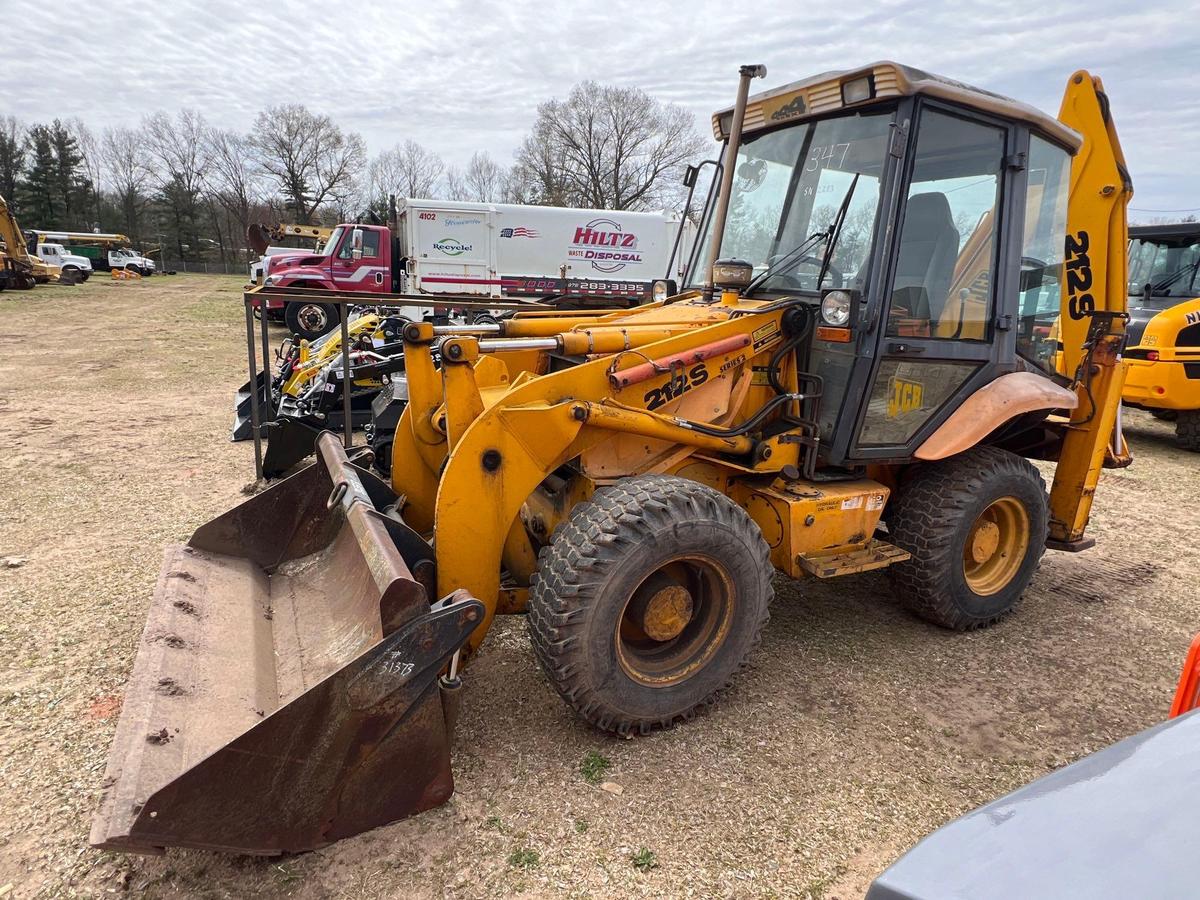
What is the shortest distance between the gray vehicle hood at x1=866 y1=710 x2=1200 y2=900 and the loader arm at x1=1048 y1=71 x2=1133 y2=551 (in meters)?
3.44

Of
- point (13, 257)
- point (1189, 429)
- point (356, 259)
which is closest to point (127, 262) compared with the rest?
point (13, 257)

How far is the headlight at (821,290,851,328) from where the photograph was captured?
11.1 feet

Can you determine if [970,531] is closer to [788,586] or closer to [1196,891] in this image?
[788,586]

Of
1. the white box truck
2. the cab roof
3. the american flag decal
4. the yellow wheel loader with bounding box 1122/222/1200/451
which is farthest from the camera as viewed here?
the american flag decal

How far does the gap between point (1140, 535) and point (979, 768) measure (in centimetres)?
398

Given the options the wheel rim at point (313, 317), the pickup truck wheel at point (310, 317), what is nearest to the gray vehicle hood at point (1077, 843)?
the pickup truck wheel at point (310, 317)

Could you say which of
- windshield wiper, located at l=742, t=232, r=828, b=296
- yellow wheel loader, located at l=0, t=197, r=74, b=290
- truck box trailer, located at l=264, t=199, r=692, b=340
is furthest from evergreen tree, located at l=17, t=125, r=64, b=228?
windshield wiper, located at l=742, t=232, r=828, b=296

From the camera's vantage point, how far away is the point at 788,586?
4.58m

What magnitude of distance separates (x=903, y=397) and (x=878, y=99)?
138 centimetres

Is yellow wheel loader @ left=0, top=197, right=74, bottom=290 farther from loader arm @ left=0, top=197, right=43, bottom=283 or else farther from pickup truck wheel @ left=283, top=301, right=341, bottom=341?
pickup truck wheel @ left=283, top=301, right=341, bottom=341

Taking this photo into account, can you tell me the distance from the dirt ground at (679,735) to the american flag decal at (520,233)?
13007mm

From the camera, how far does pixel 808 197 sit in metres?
3.77

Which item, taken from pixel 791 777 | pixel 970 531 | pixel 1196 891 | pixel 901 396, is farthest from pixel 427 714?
pixel 970 531

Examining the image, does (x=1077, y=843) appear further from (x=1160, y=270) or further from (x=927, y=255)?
(x=1160, y=270)
